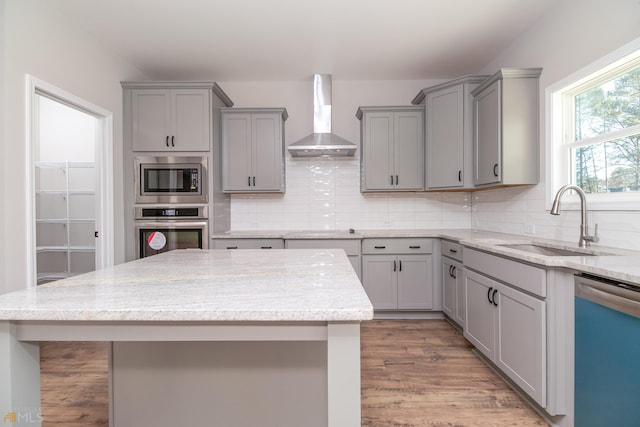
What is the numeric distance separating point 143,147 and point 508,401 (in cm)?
382

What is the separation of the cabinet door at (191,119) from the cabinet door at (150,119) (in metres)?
0.07

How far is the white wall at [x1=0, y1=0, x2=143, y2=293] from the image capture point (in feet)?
7.07

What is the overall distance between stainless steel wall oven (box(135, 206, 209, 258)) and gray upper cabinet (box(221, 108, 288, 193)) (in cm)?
51

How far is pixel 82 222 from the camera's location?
163 inches

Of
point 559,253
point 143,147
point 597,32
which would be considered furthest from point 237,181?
point 597,32

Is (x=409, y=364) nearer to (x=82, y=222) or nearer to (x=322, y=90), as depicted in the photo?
(x=322, y=90)

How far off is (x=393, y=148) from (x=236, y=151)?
1788 millimetres

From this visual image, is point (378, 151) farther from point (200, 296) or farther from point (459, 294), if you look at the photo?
point (200, 296)

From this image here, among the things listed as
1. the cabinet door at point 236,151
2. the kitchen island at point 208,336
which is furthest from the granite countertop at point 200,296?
the cabinet door at point 236,151

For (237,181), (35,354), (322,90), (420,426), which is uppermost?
(322,90)

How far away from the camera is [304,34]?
2902mm

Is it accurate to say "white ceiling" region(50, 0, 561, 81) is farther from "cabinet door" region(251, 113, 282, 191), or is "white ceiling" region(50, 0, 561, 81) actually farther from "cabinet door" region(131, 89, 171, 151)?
"cabinet door" region(251, 113, 282, 191)

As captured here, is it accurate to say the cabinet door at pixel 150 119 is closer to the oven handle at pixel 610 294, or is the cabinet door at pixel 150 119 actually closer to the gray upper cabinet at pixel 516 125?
the gray upper cabinet at pixel 516 125

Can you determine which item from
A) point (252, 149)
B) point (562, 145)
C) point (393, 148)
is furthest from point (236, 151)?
point (562, 145)
